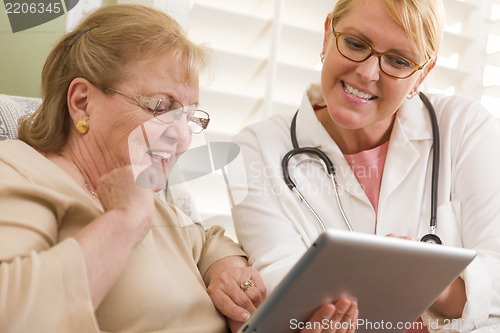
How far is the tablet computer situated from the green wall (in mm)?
939

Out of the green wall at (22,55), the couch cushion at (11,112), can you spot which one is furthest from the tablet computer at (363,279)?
the green wall at (22,55)

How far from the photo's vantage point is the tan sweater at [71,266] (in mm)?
661

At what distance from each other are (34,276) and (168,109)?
35cm

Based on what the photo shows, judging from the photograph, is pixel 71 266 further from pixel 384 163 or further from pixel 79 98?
pixel 384 163

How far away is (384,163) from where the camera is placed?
53.6 inches

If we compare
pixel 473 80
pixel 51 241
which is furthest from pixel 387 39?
pixel 473 80

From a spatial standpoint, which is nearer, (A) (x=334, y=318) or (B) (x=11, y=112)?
(A) (x=334, y=318)

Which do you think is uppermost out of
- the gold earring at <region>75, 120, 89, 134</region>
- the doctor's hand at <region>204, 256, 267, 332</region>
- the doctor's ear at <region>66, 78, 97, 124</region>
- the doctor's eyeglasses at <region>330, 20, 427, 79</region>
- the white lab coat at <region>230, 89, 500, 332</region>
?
the doctor's eyeglasses at <region>330, 20, 427, 79</region>

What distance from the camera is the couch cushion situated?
1110mm

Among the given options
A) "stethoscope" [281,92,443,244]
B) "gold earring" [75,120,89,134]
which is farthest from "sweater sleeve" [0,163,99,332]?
"stethoscope" [281,92,443,244]

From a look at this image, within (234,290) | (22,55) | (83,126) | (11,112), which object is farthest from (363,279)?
(22,55)

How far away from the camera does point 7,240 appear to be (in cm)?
69

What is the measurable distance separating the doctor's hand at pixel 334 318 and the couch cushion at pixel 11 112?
717mm

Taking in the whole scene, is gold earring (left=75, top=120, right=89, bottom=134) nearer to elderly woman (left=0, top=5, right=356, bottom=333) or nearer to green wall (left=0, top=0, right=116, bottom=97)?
elderly woman (left=0, top=5, right=356, bottom=333)
